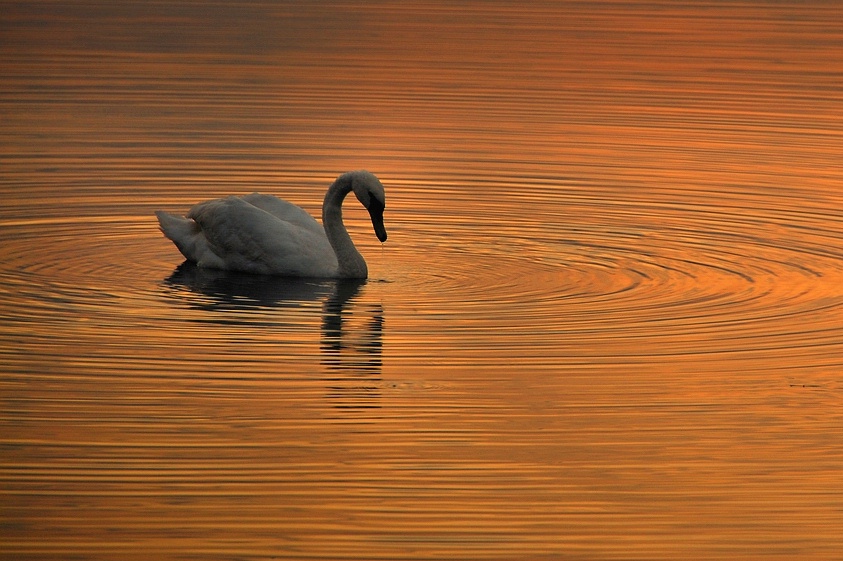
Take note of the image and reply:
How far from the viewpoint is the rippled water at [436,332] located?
9.45m

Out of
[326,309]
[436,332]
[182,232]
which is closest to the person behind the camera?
[436,332]

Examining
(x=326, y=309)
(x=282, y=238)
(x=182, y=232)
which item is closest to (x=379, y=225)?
(x=282, y=238)

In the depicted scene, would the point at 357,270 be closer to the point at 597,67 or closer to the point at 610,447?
the point at 610,447

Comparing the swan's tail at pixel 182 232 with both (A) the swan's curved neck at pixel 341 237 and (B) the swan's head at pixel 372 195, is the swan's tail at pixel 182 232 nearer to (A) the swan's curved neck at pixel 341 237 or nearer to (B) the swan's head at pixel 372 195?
(A) the swan's curved neck at pixel 341 237

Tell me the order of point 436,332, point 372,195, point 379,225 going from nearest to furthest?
point 436,332, point 379,225, point 372,195

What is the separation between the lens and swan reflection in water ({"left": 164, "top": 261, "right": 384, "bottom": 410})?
11.9 metres

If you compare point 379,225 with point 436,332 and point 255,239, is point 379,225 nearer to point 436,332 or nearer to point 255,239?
point 255,239

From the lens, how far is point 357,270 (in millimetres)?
15273

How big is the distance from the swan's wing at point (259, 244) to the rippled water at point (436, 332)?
0.67ft

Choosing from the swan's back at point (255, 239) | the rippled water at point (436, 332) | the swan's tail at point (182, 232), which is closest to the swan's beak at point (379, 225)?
the rippled water at point (436, 332)

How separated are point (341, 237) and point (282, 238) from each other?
497 mm

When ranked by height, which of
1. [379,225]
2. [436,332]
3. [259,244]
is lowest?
[436,332]

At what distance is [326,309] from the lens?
14172mm

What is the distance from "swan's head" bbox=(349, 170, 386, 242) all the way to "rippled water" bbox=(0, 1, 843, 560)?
0.47m
